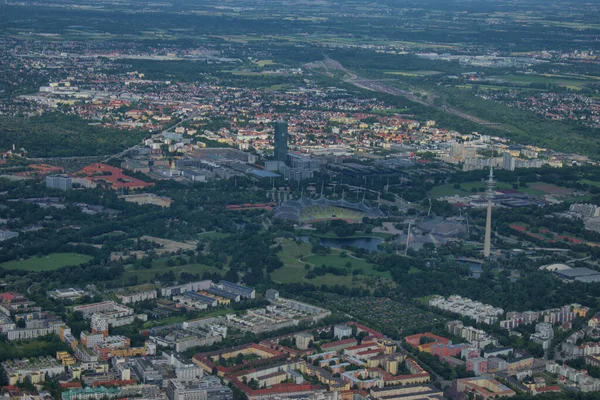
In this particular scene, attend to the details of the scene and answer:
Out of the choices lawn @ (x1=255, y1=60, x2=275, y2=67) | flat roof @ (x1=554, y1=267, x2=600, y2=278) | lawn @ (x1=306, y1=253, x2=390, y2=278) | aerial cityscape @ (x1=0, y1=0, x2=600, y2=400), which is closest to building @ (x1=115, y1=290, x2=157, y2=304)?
aerial cityscape @ (x1=0, y1=0, x2=600, y2=400)

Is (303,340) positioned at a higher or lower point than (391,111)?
higher

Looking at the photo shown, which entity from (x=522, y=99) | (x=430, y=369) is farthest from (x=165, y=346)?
(x=522, y=99)

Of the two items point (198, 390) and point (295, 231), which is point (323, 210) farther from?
point (198, 390)

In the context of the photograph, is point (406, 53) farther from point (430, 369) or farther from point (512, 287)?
point (430, 369)

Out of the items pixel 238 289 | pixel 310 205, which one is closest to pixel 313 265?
pixel 238 289

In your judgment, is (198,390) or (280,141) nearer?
(198,390)

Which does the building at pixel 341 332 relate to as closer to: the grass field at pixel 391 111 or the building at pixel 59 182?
the building at pixel 59 182

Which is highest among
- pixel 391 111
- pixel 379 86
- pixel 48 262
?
pixel 48 262
